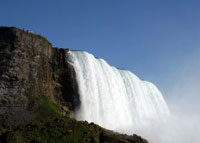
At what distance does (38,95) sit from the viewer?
6169cm

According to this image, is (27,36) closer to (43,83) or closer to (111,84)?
(43,83)

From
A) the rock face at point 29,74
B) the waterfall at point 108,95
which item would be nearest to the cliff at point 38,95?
the rock face at point 29,74

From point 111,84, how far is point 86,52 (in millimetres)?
6706

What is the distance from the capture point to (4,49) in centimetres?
6112

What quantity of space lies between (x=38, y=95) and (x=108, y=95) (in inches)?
528

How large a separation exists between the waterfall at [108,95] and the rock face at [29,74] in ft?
5.73

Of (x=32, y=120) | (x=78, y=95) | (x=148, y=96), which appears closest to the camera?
(x=32, y=120)

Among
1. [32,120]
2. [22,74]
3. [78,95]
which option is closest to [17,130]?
[32,120]

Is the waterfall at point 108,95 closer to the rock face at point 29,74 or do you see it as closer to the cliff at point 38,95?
the cliff at point 38,95

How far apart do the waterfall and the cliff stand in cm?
163

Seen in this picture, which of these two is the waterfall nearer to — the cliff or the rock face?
the cliff

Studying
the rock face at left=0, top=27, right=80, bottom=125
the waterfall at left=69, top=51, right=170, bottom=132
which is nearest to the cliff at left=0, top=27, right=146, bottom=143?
the rock face at left=0, top=27, right=80, bottom=125

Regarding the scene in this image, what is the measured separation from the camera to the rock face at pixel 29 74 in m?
59.1

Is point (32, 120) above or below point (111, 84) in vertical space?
below
